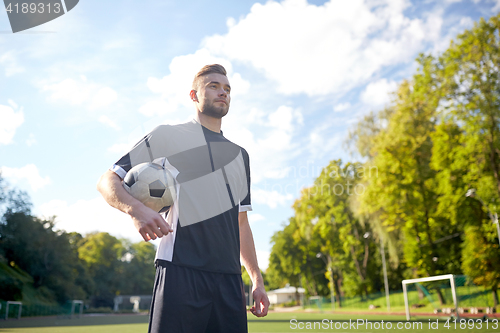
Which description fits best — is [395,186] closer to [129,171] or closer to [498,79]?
[498,79]

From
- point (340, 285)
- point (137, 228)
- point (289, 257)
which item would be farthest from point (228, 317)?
point (289, 257)

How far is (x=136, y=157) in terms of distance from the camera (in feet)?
7.03

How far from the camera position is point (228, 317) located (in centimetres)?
219

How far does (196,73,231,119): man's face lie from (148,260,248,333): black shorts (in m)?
1.00

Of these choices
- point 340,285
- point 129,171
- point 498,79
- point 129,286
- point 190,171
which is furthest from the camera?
point 129,286

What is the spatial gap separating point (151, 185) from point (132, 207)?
0.76 feet

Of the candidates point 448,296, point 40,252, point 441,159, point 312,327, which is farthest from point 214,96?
point 40,252

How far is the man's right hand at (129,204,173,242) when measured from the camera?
1723 millimetres

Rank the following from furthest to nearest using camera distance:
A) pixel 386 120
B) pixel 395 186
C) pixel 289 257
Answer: pixel 289 257 < pixel 386 120 < pixel 395 186

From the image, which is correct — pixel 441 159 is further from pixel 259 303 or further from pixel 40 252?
pixel 40 252

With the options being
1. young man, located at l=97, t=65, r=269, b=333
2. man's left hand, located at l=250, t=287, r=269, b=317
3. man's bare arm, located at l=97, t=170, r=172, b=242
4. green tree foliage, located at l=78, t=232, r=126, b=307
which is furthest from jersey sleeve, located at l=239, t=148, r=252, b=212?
green tree foliage, located at l=78, t=232, r=126, b=307

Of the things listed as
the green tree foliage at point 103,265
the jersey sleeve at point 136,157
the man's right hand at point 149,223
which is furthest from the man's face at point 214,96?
the green tree foliage at point 103,265

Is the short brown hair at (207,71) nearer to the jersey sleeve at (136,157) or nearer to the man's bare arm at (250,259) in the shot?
the jersey sleeve at (136,157)

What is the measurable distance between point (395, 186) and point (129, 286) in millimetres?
66520
